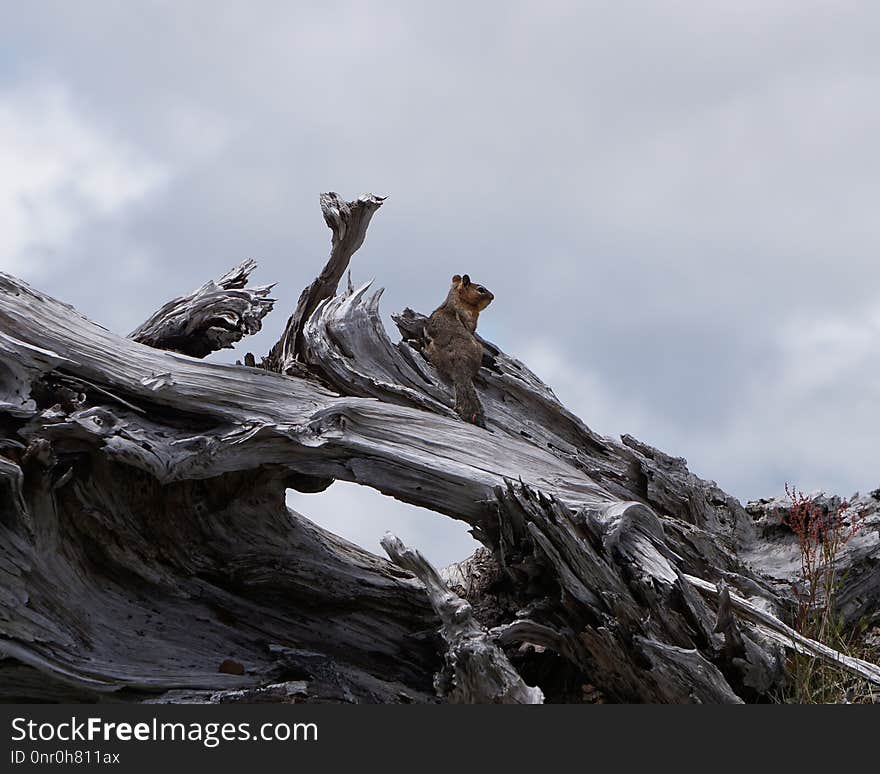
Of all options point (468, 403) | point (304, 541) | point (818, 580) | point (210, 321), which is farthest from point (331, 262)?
point (818, 580)

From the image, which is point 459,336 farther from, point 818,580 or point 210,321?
point 818,580

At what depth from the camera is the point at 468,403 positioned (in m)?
8.88

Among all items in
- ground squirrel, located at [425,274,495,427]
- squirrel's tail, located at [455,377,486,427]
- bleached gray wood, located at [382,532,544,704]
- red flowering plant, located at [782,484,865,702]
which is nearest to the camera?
bleached gray wood, located at [382,532,544,704]

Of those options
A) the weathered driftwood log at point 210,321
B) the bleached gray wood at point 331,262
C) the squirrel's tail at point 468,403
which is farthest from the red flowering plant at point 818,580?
the weathered driftwood log at point 210,321

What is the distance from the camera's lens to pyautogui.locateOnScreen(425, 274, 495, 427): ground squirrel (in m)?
9.02

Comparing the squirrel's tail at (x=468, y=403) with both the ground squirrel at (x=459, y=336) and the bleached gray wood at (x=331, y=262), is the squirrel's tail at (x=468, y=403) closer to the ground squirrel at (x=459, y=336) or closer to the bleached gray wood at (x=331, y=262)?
the ground squirrel at (x=459, y=336)

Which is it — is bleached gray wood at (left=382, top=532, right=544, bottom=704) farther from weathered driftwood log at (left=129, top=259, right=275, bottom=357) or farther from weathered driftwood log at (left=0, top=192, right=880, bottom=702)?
weathered driftwood log at (left=129, top=259, right=275, bottom=357)

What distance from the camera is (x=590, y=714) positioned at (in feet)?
20.5

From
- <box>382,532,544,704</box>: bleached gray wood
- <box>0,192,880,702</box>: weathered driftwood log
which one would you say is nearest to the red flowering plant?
<box>0,192,880,702</box>: weathered driftwood log

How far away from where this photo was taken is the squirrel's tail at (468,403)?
878 centimetres

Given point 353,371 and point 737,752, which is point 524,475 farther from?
point 737,752

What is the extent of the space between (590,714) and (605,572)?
1048mm

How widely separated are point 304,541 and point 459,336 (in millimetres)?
2180

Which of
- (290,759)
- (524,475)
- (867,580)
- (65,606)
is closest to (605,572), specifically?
(524,475)
